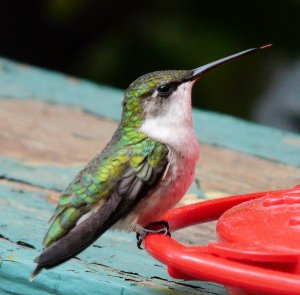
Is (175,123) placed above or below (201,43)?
below

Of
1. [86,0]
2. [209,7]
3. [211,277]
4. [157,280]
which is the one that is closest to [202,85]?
[209,7]

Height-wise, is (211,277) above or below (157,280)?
below

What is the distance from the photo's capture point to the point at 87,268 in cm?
237

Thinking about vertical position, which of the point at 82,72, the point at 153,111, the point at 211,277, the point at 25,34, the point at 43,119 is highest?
the point at 25,34

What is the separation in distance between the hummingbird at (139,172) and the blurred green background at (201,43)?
2365 mm

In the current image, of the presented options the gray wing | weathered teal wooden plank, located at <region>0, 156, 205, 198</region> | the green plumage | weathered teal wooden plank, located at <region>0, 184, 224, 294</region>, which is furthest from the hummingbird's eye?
weathered teal wooden plank, located at <region>0, 156, 205, 198</region>

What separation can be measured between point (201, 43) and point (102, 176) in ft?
9.10

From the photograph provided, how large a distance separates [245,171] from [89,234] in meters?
1.54

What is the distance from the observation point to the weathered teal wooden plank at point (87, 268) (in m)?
2.26

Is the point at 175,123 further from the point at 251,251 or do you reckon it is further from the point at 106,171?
the point at 251,251

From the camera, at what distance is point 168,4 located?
5.33 meters

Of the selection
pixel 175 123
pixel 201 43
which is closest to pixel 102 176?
pixel 175 123

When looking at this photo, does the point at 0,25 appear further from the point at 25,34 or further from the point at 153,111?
the point at 153,111

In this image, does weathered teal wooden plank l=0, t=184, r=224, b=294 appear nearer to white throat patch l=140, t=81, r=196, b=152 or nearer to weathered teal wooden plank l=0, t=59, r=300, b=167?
white throat patch l=140, t=81, r=196, b=152
